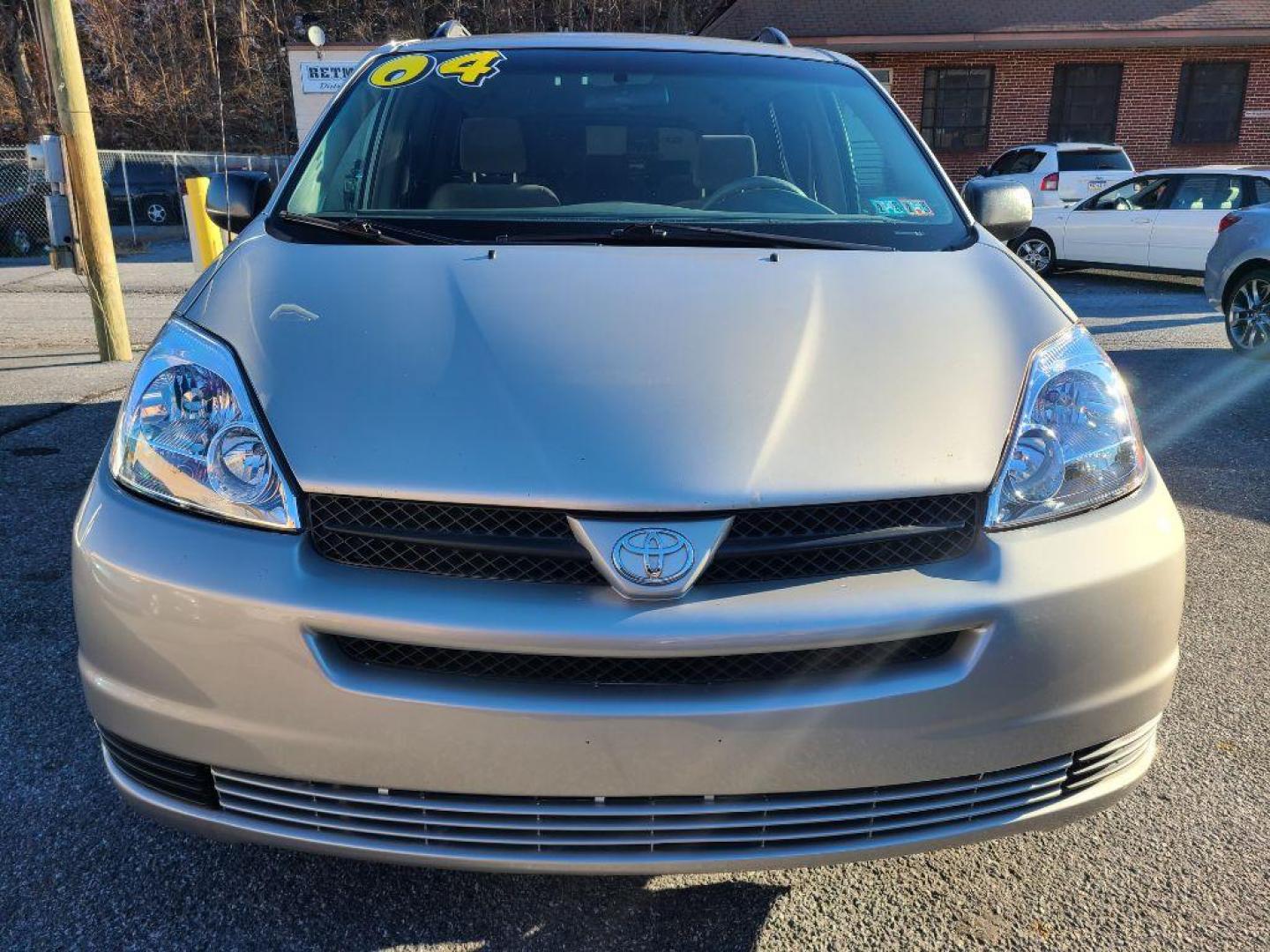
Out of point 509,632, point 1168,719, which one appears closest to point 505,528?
point 509,632

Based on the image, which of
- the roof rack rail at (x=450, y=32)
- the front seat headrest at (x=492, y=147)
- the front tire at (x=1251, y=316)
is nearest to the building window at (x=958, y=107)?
the front tire at (x=1251, y=316)

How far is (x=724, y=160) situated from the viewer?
9.80 ft

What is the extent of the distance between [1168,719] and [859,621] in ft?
5.41

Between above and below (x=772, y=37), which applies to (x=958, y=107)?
below

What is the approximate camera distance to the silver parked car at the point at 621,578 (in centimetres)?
158

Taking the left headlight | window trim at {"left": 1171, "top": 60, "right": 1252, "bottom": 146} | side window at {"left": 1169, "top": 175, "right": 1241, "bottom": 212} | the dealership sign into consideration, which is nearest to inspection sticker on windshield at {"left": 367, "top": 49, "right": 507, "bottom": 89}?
the left headlight

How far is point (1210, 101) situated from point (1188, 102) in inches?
17.3

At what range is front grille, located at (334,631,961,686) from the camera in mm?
1605

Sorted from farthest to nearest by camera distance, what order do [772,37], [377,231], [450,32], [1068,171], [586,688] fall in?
1. [1068,171]
2. [772,37]
3. [450,32]
4. [377,231]
5. [586,688]

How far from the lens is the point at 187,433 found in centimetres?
184

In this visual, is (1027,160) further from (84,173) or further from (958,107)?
(84,173)

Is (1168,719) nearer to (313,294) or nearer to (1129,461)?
(1129,461)

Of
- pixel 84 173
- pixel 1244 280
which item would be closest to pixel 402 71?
pixel 84 173

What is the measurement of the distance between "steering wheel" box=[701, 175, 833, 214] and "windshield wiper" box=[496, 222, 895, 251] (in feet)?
0.98
